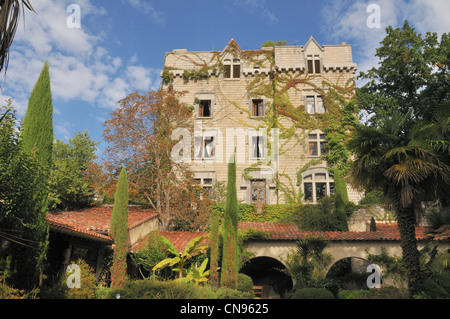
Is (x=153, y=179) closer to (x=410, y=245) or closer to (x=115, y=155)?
(x=115, y=155)

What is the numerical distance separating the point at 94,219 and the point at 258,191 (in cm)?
1199

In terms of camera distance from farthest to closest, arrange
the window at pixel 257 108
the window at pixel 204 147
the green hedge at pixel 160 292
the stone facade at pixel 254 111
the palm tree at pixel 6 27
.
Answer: the window at pixel 257 108, the window at pixel 204 147, the stone facade at pixel 254 111, the green hedge at pixel 160 292, the palm tree at pixel 6 27

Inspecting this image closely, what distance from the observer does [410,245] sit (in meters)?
10.7

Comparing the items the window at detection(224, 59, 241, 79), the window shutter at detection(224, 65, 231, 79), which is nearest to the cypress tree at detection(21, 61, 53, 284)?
the window shutter at detection(224, 65, 231, 79)

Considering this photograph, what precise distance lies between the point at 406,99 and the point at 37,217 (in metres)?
27.0

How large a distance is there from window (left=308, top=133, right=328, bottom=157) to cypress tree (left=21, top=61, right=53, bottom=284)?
19.3m

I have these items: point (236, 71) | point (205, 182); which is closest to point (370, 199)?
point (205, 182)

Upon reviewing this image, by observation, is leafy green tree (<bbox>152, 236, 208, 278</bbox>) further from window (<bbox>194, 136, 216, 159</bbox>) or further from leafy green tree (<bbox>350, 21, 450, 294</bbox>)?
window (<bbox>194, 136, 216, 159</bbox>)

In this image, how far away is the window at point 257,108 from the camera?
26797mm

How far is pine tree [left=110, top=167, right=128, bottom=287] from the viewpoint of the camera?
14.3m

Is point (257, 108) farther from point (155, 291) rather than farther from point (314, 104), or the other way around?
point (155, 291)

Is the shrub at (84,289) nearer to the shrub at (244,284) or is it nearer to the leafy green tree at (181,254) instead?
the leafy green tree at (181,254)

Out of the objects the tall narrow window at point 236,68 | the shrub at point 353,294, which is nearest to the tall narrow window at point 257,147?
the tall narrow window at point 236,68

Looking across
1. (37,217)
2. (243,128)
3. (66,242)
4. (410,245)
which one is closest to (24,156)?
(37,217)
